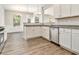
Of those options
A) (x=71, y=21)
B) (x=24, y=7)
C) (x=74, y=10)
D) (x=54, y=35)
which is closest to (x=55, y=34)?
(x=54, y=35)

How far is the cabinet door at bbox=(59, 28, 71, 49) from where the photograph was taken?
8.22 feet

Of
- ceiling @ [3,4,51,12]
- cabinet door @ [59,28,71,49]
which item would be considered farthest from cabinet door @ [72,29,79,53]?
ceiling @ [3,4,51,12]

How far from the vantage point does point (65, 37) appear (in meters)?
2.65

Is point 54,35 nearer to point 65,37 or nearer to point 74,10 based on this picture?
point 65,37

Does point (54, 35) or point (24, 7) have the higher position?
point (24, 7)

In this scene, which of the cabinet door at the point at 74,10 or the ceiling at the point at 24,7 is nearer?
the ceiling at the point at 24,7

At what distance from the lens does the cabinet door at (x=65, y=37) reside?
251cm

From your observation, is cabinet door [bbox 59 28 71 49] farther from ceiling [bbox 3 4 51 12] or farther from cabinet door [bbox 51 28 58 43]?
ceiling [bbox 3 4 51 12]

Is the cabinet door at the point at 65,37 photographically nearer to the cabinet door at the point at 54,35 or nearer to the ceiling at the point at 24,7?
the cabinet door at the point at 54,35

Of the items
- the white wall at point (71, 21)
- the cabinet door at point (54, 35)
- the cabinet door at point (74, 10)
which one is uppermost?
the cabinet door at point (74, 10)

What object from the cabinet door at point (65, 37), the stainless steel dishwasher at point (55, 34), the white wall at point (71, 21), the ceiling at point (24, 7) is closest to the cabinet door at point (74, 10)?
the white wall at point (71, 21)
